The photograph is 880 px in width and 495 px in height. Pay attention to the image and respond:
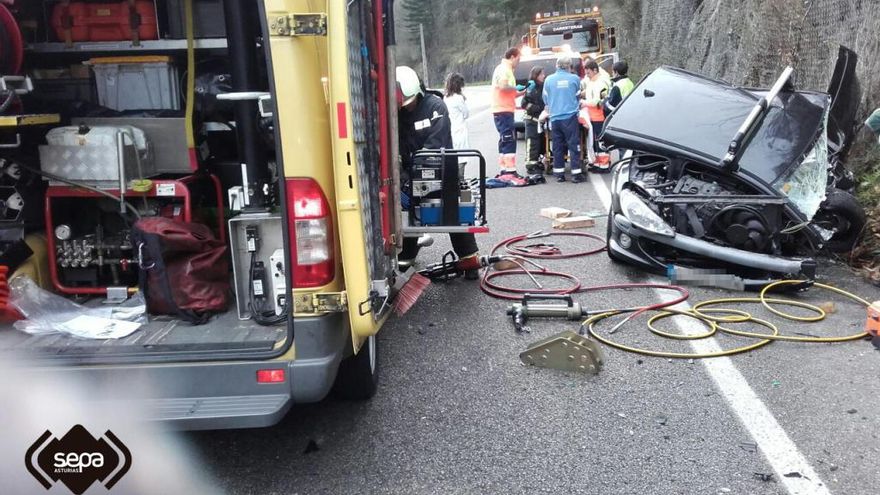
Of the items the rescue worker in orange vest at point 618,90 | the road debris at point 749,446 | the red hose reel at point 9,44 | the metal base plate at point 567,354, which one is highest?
the red hose reel at point 9,44

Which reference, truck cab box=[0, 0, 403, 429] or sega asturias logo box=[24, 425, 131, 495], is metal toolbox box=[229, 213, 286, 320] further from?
sega asturias logo box=[24, 425, 131, 495]

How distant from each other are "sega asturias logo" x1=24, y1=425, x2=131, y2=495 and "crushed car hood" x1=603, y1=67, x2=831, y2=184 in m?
4.79

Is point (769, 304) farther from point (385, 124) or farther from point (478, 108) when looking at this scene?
point (478, 108)

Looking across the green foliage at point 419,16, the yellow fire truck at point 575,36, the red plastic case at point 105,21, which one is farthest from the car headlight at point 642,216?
the green foliage at point 419,16

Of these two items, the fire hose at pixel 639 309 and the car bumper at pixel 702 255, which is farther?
the car bumper at pixel 702 255

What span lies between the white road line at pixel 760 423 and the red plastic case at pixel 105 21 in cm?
398

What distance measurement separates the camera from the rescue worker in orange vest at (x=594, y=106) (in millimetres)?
12234

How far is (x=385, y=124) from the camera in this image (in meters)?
4.12

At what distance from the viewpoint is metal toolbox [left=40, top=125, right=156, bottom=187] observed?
3828 mm

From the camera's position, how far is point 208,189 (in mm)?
4551

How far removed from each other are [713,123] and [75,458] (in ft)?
18.4

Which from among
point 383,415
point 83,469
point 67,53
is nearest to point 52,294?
point 83,469

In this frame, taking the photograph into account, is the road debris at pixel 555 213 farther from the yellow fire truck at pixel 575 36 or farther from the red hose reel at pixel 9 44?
the yellow fire truck at pixel 575 36

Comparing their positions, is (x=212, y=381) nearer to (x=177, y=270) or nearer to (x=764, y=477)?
(x=177, y=270)
